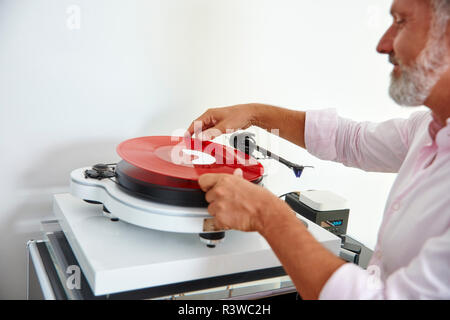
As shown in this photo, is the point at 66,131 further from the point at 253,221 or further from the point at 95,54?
the point at 253,221

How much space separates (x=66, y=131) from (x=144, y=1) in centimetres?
41

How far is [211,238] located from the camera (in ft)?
2.51

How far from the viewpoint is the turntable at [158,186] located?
75 centimetres

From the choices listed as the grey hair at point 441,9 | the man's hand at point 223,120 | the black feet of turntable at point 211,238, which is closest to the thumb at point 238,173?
the black feet of turntable at point 211,238

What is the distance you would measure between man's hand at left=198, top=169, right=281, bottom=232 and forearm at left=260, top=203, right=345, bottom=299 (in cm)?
3

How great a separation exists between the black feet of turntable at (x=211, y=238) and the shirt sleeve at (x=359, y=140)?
49cm

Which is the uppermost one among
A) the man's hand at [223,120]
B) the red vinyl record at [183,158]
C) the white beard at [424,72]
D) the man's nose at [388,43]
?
the man's nose at [388,43]

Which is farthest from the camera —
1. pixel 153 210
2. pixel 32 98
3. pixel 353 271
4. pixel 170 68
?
pixel 170 68

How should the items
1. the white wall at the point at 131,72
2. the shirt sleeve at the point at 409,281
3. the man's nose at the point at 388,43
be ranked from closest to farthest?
the shirt sleeve at the point at 409,281
the man's nose at the point at 388,43
the white wall at the point at 131,72

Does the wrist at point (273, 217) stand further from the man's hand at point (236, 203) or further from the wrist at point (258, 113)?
the wrist at point (258, 113)

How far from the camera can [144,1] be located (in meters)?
1.09

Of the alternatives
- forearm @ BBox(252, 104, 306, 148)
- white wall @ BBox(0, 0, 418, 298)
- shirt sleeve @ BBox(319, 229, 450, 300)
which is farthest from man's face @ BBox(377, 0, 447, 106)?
white wall @ BBox(0, 0, 418, 298)

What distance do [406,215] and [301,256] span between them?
22cm
